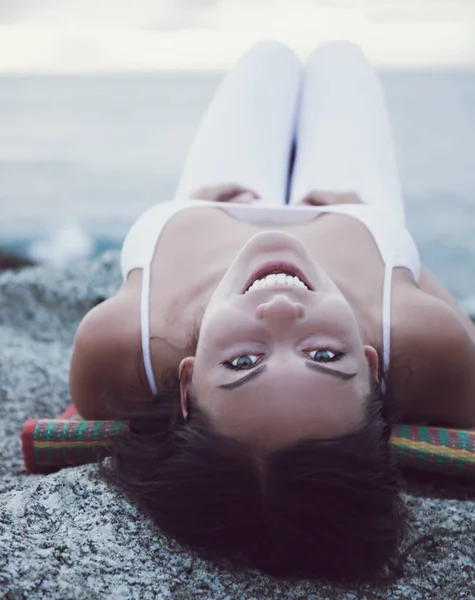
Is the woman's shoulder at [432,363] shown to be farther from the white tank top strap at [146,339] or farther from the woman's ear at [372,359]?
the white tank top strap at [146,339]

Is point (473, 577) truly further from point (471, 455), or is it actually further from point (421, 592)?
point (471, 455)

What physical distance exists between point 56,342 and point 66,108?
751 centimetres

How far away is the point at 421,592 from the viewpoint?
1.47 metres

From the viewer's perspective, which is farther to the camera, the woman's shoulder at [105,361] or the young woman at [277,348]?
the woman's shoulder at [105,361]

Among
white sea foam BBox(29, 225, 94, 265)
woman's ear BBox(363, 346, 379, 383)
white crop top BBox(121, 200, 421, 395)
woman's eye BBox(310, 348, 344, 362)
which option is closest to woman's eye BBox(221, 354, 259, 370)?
woman's eye BBox(310, 348, 344, 362)

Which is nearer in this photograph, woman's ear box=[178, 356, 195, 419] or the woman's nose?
the woman's nose

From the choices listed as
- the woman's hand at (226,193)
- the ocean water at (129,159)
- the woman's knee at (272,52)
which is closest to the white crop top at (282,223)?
the woman's hand at (226,193)

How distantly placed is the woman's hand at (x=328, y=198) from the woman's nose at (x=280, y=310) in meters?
1.20

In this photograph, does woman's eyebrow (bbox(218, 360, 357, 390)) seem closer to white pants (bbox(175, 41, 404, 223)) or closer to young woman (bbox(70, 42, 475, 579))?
young woman (bbox(70, 42, 475, 579))

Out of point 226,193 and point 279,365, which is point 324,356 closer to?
point 279,365

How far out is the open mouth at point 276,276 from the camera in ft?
5.60

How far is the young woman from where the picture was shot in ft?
4.83

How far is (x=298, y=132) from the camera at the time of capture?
320cm

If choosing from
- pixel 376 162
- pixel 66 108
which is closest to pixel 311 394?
pixel 376 162
